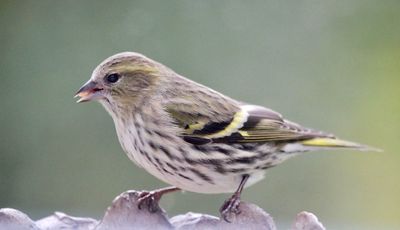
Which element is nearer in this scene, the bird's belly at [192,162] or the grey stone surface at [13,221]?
the grey stone surface at [13,221]

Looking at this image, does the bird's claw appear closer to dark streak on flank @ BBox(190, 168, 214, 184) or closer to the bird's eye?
dark streak on flank @ BBox(190, 168, 214, 184)

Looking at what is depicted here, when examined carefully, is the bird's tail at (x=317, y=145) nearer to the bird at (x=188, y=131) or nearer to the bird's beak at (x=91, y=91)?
the bird at (x=188, y=131)

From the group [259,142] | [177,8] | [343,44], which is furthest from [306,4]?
[259,142]

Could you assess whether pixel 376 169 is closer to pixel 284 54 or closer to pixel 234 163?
pixel 284 54

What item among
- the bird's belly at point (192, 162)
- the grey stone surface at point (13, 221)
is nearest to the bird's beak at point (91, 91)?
the bird's belly at point (192, 162)

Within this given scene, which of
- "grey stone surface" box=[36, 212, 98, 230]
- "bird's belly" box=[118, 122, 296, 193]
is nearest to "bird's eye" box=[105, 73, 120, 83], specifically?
"bird's belly" box=[118, 122, 296, 193]

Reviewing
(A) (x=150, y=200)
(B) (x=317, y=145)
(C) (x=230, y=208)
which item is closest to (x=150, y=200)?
(A) (x=150, y=200)

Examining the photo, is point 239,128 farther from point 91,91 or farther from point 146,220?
point 146,220
